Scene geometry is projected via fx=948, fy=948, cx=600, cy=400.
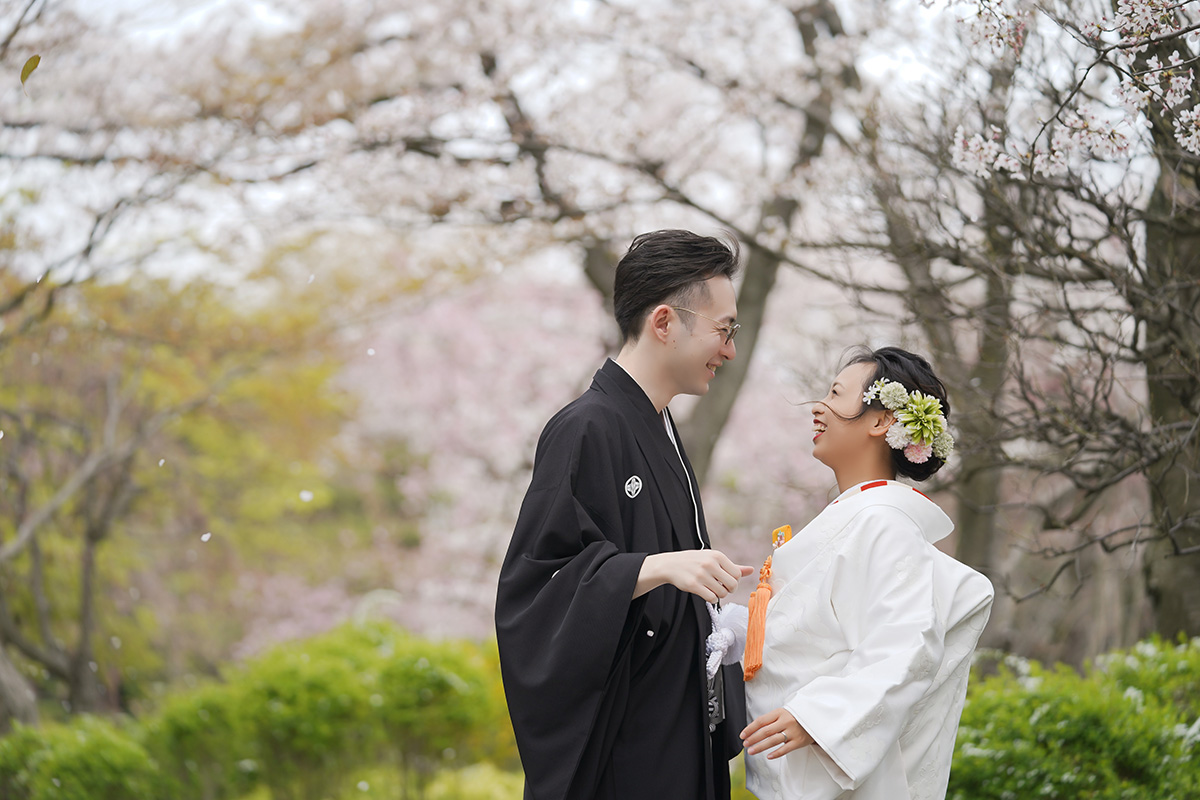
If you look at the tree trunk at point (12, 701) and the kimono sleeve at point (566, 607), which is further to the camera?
the tree trunk at point (12, 701)

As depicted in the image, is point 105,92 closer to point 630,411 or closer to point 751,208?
point 751,208

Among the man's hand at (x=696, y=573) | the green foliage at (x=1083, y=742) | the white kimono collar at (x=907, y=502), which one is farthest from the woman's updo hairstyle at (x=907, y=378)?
the green foliage at (x=1083, y=742)

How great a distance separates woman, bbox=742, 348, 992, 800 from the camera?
1871 millimetres

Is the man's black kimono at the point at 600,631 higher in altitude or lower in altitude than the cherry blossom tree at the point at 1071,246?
lower

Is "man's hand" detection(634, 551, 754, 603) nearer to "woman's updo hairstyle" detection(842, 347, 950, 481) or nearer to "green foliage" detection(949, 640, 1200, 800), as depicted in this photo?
"woman's updo hairstyle" detection(842, 347, 950, 481)

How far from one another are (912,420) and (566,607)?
0.88 meters

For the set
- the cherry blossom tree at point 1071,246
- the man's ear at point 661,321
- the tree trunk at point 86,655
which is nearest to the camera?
the man's ear at point 661,321

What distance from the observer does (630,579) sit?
193cm

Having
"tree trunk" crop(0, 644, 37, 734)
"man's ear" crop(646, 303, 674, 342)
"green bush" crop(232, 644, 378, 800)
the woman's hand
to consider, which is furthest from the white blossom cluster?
"tree trunk" crop(0, 644, 37, 734)

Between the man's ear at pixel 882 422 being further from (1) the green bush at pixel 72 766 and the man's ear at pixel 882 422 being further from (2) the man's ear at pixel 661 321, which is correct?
(1) the green bush at pixel 72 766

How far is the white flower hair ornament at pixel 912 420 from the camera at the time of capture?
7.04 feet

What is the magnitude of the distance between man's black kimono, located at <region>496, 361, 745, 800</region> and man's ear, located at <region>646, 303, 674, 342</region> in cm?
19

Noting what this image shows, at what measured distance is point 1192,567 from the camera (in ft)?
12.0

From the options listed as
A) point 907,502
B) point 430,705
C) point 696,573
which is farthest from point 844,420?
point 430,705
